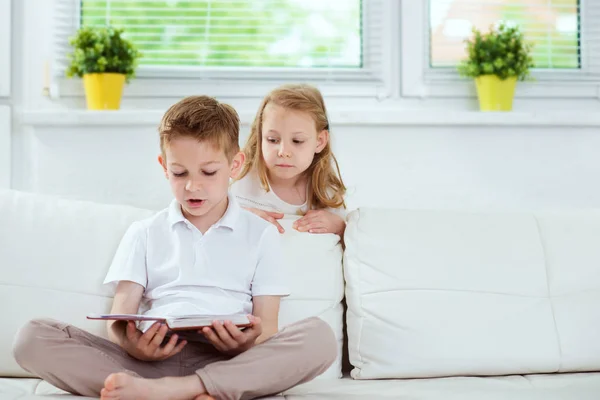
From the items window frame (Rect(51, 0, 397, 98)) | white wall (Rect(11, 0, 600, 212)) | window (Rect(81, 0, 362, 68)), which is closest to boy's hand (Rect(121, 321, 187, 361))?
white wall (Rect(11, 0, 600, 212))

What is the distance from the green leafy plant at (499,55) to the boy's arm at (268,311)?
1203 mm

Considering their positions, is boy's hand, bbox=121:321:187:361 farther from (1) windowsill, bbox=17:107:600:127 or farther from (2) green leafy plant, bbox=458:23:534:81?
(2) green leafy plant, bbox=458:23:534:81

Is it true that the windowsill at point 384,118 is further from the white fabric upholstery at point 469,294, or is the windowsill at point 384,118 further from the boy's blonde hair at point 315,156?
the white fabric upholstery at point 469,294

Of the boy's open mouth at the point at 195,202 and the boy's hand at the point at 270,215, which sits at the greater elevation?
the boy's open mouth at the point at 195,202

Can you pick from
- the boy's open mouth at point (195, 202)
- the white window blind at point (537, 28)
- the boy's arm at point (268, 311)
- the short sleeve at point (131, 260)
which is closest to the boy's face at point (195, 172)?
the boy's open mouth at point (195, 202)

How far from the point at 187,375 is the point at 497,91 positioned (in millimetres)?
1485

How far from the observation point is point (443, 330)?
1834 millimetres

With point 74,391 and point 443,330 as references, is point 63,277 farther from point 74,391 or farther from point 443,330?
point 443,330

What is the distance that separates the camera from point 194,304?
66.4 inches

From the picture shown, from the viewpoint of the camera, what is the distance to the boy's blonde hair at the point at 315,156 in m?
2.11

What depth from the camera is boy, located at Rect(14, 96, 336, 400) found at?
1510 mm

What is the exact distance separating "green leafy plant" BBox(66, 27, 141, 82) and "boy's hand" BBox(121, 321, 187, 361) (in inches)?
42.1

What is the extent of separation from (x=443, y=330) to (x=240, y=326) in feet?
1.84

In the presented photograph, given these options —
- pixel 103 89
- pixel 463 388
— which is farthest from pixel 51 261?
pixel 463 388
